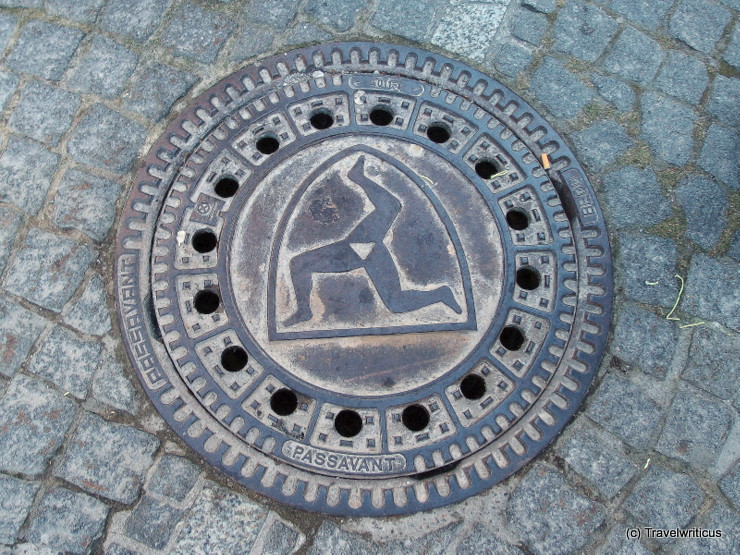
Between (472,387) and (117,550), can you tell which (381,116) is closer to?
(472,387)

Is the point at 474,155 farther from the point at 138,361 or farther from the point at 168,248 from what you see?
the point at 138,361

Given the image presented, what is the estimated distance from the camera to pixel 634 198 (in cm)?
258

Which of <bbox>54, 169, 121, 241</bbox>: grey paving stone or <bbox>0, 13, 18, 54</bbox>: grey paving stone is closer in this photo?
A: <bbox>54, 169, 121, 241</bbox>: grey paving stone

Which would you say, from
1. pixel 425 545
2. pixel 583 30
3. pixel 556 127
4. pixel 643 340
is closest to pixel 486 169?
pixel 556 127

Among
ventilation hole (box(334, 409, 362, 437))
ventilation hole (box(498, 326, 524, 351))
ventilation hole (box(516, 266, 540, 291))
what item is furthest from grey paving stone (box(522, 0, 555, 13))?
ventilation hole (box(334, 409, 362, 437))

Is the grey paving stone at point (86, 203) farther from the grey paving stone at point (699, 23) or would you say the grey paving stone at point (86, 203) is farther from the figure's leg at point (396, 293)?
the grey paving stone at point (699, 23)

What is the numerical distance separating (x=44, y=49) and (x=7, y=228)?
0.87 meters

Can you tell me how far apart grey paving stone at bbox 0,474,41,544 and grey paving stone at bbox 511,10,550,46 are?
2798 millimetres

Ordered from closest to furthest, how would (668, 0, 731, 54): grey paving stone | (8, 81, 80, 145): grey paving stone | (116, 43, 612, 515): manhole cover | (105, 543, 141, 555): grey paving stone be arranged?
(105, 543, 141, 555): grey paving stone, (116, 43, 612, 515): manhole cover, (8, 81, 80, 145): grey paving stone, (668, 0, 731, 54): grey paving stone

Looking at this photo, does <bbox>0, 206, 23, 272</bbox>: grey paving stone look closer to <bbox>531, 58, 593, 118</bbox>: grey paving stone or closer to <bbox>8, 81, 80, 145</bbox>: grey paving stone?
<bbox>8, 81, 80, 145</bbox>: grey paving stone

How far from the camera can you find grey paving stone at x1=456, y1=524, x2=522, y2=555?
219 cm

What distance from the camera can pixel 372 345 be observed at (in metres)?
2.35

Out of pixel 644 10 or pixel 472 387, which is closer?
pixel 472 387

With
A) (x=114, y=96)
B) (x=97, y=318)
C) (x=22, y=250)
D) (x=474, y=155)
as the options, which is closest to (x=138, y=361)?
(x=97, y=318)
